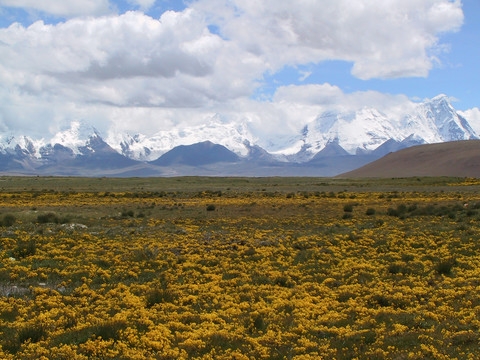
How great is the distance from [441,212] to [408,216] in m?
3.28

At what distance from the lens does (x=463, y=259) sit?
18.8 meters

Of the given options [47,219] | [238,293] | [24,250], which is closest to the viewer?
[238,293]

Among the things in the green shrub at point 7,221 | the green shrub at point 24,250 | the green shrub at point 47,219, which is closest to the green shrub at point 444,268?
the green shrub at point 24,250

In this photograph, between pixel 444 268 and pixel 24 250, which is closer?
pixel 444 268

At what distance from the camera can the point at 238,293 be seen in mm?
14867

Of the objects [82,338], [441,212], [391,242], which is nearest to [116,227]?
[391,242]

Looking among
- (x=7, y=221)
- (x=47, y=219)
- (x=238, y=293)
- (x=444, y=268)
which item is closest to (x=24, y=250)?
(x=7, y=221)

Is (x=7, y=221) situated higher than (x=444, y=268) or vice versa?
(x=7, y=221)

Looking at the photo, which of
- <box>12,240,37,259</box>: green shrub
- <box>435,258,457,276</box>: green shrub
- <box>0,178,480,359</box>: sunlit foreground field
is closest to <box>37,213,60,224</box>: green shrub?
<box>0,178,480,359</box>: sunlit foreground field

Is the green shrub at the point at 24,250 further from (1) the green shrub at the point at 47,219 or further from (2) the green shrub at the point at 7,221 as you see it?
(1) the green shrub at the point at 47,219

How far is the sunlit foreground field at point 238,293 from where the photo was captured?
10539 mm

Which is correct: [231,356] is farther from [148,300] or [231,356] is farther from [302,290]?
[302,290]

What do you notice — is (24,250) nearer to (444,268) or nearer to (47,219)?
(47,219)

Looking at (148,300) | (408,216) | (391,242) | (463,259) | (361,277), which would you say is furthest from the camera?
(408,216)
